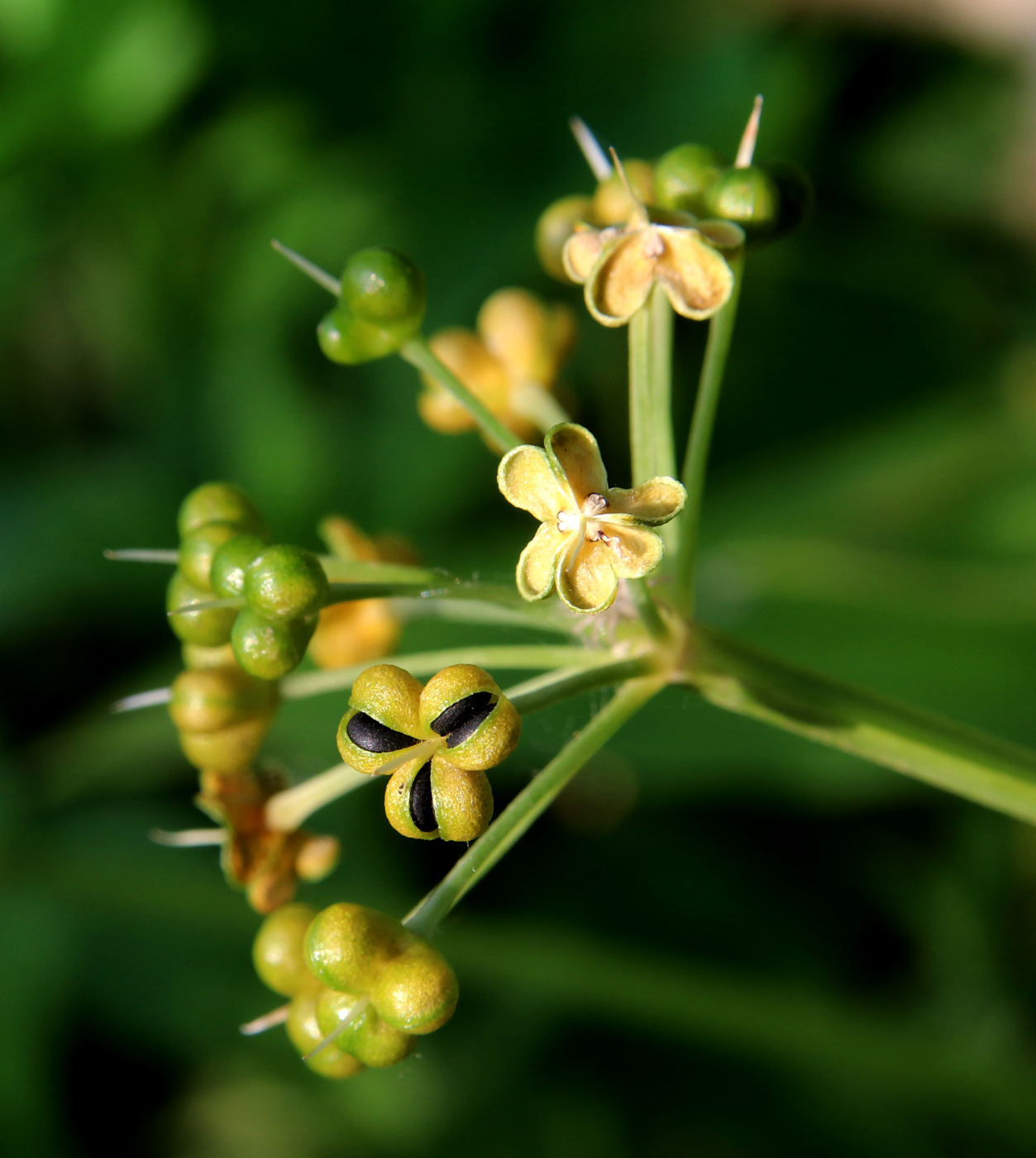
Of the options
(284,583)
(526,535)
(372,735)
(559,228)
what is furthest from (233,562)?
(526,535)

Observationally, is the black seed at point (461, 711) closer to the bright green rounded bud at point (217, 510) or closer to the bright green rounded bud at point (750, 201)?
the bright green rounded bud at point (217, 510)

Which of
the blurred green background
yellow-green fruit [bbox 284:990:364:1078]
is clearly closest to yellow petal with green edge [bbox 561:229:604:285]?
yellow-green fruit [bbox 284:990:364:1078]

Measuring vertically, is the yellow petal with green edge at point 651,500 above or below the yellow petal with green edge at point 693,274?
below

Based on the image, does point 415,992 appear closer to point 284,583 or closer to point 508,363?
point 284,583

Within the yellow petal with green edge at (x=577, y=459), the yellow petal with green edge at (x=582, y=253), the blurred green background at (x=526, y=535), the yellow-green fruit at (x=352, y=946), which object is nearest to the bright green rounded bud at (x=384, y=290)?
the yellow petal with green edge at (x=582, y=253)

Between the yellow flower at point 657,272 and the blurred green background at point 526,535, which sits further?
the blurred green background at point 526,535

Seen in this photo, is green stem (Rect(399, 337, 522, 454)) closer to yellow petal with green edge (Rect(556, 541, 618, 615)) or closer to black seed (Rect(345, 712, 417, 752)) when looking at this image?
yellow petal with green edge (Rect(556, 541, 618, 615))
